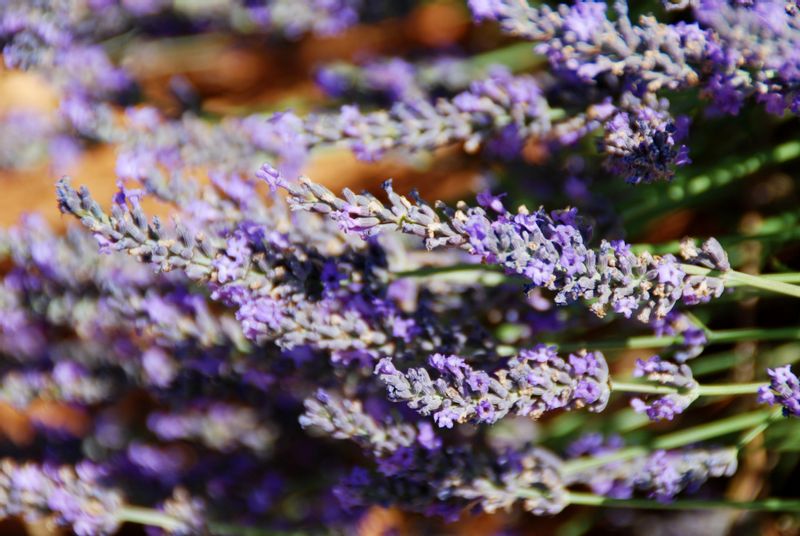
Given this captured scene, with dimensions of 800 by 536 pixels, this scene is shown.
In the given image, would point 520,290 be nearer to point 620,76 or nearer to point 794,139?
point 620,76

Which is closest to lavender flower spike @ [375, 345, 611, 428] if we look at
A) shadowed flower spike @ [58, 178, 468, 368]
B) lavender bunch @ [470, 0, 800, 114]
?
shadowed flower spike @ [58, 178, 468, 368]

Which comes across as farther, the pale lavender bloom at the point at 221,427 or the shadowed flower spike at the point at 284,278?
the pale lavender bloom at the point at 221,427

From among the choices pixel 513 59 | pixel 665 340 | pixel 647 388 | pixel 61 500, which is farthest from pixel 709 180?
pixel 61 500

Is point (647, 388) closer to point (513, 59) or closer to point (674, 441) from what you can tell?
point (674, 441)

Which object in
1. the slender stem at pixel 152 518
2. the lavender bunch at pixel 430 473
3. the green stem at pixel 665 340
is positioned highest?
the green stem at pixel 665 340

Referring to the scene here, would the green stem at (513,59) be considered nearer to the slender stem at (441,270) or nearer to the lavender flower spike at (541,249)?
the slender stem at (441,270)

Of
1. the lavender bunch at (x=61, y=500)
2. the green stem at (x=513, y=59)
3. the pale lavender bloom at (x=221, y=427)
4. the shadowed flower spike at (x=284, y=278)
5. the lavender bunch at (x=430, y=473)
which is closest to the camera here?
the shadowed flower spike at (x=284, y=278)

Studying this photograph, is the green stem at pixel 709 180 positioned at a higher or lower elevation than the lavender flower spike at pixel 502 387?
higher

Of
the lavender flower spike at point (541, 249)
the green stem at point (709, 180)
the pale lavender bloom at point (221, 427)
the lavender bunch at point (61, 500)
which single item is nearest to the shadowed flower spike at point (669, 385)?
the lavender flower spike at point (541, 249)
